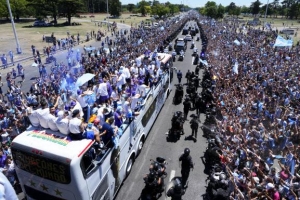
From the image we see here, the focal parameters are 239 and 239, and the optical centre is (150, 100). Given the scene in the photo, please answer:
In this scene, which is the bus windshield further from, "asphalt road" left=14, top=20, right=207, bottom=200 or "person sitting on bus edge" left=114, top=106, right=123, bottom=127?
"asphalt road" left=14, top=20, right=207, bottom=200

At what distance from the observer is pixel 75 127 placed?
19.2 feet

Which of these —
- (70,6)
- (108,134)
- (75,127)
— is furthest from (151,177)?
(70,6)

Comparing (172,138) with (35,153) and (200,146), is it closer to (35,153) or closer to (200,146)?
(200,146)

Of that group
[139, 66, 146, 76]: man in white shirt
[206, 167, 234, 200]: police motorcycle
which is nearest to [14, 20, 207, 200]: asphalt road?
[206, 167, 234, 200]: police motorcycle

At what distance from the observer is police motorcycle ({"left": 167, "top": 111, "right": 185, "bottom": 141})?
36.7ft

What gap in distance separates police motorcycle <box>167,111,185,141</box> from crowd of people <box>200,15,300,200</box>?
1728 mm

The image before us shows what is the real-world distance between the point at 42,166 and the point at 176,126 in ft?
22.4

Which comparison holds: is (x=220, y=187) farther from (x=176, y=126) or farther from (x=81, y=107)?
(x=81, y=107)

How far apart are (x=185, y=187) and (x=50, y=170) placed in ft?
16.0

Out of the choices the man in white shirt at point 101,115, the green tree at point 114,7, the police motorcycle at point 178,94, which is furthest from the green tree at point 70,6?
the man in white shirt at point 101,115

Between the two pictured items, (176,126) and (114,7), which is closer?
(176,126)

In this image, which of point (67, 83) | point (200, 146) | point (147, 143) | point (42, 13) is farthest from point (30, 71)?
point (42, 13)

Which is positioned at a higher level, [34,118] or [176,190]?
[34,118]

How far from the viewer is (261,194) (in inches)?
242
